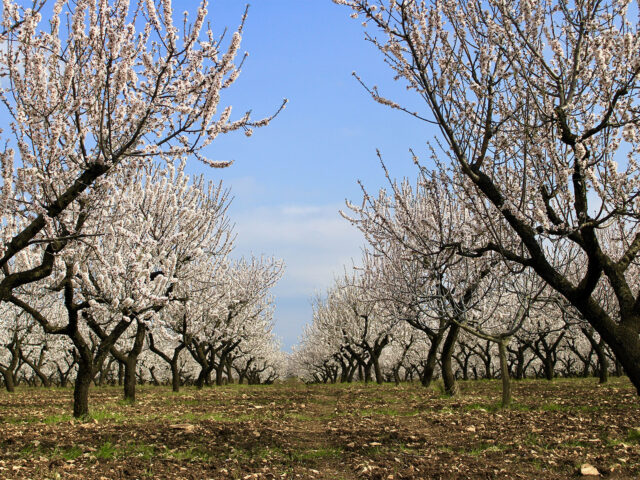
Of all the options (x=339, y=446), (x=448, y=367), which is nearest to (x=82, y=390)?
(x=339, y=446)

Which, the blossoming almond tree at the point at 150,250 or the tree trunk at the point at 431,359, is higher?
the blossoming almond tree at the point at 150,250

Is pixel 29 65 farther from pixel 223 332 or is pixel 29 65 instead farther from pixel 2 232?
pixel 223 332

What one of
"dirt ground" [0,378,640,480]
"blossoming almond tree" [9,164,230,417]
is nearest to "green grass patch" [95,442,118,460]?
"dirt ground" [0,378,640,480]

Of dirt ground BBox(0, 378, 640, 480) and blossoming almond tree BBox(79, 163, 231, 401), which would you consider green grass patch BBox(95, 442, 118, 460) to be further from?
blossoming almond tree BBox(79, 163, 231, 401)

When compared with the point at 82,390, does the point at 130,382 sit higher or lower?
lower

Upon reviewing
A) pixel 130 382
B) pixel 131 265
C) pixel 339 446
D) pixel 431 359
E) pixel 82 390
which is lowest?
pixel 339 446

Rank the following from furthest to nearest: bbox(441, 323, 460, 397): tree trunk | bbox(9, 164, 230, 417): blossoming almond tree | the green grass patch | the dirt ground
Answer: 1. bbox(441, 323, 460, 397): tree trunk
2. bbox(9, 164, 230, 417): blossoming almond tree
3. the green grass patch
4. the dirt ground

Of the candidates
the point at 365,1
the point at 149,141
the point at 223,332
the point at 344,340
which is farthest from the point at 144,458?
the point at 344,340

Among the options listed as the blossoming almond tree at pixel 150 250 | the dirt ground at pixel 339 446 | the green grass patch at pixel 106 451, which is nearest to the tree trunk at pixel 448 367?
the dirt ground at pixel 339 446

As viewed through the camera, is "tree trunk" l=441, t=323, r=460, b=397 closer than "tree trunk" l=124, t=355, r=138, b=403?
No

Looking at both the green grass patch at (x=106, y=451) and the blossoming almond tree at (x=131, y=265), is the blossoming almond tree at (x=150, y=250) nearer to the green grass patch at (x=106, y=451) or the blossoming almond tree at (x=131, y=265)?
the blossoming almond tree at (x=131, y=265)

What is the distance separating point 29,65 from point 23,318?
3160 cm

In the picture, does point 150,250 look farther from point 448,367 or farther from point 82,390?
point 448,367

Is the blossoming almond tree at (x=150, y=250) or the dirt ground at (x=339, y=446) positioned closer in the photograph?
the dirt ground at (x=339, y=446)
